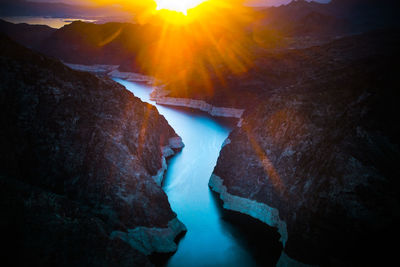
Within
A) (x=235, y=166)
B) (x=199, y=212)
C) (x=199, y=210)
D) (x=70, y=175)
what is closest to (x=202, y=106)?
(x=235, y=166)

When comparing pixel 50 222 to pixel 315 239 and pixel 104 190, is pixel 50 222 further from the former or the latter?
pixel 315 239

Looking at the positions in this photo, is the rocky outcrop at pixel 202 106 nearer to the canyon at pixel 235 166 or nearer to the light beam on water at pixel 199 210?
the light beam on water at pixel 199 210

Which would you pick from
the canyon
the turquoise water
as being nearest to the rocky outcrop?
the turquoise water

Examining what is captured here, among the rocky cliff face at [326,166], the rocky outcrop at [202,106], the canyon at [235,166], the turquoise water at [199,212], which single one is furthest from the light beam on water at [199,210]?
the rocky outcrop at [202,106]

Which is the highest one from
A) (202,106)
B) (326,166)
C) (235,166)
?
(326,166)

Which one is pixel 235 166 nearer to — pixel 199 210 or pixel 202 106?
pixel 199 210

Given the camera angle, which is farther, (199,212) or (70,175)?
(199,212)
